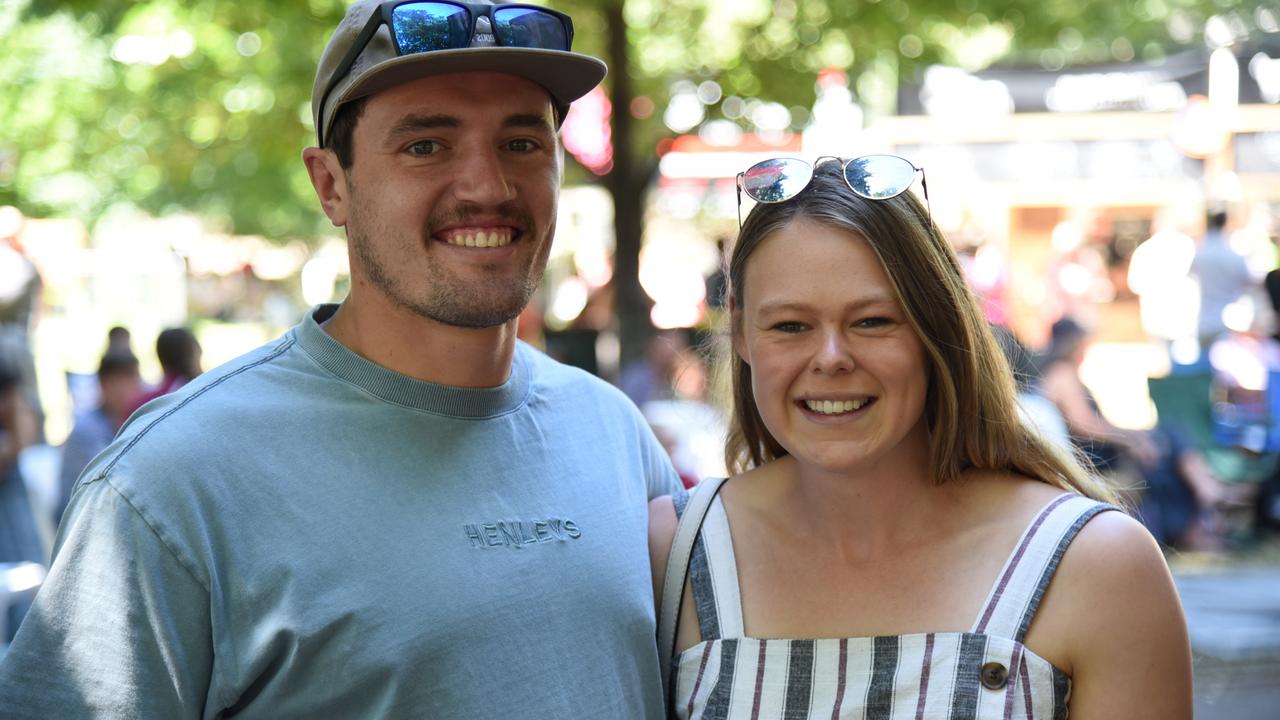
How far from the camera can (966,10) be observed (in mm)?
8836

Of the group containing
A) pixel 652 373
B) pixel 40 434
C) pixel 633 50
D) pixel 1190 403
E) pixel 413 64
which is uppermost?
pixel 633 50

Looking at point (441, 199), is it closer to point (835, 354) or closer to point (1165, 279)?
point (835, 354)

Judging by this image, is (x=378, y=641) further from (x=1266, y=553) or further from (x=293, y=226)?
(x=293, y=226)

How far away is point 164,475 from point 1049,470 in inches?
67.3

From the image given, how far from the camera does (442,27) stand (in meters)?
2.47

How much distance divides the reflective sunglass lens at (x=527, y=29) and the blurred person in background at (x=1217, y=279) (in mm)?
8740

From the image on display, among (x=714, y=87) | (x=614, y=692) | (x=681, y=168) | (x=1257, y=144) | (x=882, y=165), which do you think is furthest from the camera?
(x=681, y=168)

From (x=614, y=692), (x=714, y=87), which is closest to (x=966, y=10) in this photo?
(x=714, y=87)

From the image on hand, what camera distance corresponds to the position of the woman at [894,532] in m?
2.39

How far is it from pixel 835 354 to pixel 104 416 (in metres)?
6.04

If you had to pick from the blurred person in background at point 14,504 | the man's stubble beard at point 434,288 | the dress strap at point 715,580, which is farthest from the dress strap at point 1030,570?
the blurred person in background at point 14,504

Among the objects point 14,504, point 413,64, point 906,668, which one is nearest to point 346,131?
point 413,64

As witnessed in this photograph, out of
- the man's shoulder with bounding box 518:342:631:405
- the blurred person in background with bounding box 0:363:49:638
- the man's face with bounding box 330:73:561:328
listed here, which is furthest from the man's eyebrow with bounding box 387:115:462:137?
the blurred person in background with bounding box 0:363:49:638

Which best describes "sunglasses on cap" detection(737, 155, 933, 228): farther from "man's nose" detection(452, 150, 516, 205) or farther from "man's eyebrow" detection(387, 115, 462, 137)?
"man's eyebrow" detection(387, 115, 462, 137)
